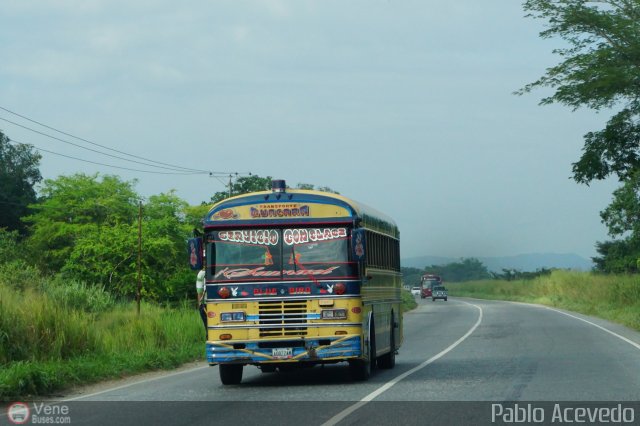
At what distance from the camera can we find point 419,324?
41188 millimetres

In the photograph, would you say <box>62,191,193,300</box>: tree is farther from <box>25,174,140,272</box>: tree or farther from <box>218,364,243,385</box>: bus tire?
<box>218,364,243,385</box>: bus tire

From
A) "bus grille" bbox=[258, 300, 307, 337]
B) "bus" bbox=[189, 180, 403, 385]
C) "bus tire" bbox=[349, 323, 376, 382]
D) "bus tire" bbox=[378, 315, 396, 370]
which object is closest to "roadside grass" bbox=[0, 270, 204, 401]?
"bus" bbox=[189, 180, 403, 385]

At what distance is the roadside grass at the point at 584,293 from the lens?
46569 millimetres

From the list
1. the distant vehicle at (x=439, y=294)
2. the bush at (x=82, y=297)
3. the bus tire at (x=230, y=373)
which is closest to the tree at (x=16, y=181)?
the distant vehicle at (x=439, y=294)

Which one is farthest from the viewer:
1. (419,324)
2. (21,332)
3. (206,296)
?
(419,324)

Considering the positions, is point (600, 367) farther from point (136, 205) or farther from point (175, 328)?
point (136, 205)

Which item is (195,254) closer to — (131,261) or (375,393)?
(375,393)

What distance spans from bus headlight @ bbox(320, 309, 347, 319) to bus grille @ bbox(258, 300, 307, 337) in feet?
0.95

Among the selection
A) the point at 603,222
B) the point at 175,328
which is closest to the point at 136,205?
the point at 603,222

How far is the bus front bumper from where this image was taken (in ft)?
50.8

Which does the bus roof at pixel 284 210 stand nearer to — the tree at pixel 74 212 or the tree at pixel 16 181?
the tree at pixel 74 212

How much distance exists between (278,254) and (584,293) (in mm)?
53048

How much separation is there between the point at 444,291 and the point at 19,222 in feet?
134

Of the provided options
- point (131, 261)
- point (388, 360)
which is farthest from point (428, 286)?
point (388, 360)
